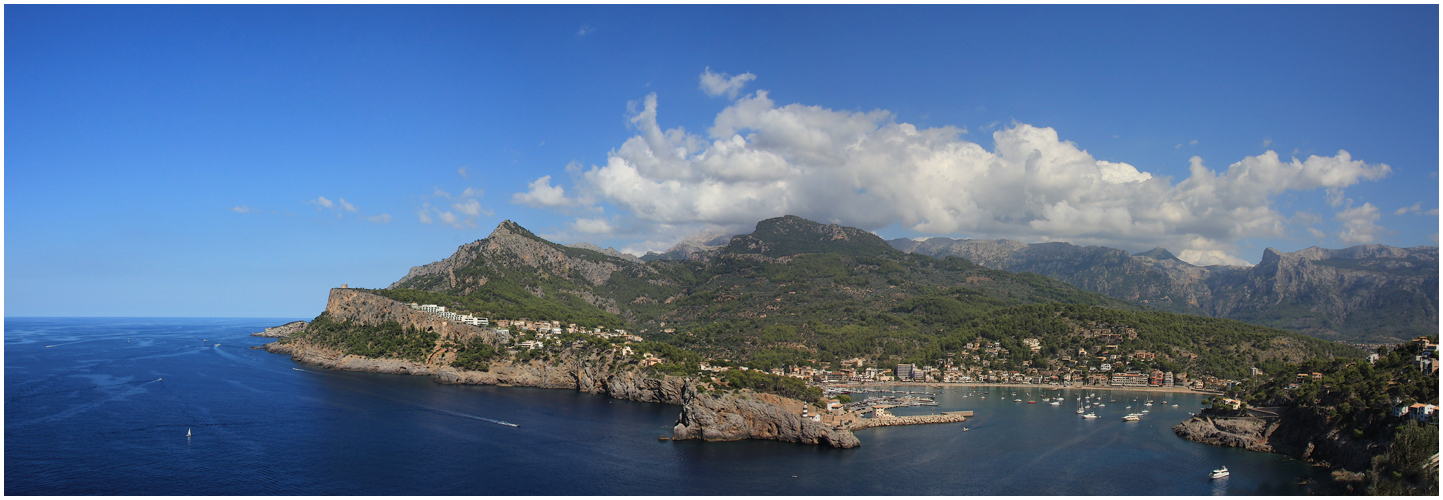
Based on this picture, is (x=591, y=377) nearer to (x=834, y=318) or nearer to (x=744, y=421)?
(x=744, y=421)

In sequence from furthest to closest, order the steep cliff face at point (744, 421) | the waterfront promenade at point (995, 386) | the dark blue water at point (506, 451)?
the waterfront promenade at point (995, 386) → the steep cliff face at point (744, 421) → the dark blue water at point (506, 451)

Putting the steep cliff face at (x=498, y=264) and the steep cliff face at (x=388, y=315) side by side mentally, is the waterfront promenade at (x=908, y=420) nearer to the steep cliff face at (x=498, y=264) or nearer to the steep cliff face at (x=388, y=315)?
the steep cliff face at (x=388, y=315)

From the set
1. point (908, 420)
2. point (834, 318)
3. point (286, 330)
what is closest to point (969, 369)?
point (834, 318)

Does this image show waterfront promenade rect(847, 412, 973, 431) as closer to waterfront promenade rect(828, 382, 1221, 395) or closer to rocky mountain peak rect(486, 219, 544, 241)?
waterfront promenade rect(828, 382, 1221, 395)

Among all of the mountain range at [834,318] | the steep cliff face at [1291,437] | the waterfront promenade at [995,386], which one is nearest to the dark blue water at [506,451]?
the steep cliff face at [1291,437]

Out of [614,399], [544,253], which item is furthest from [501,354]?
[544,253]

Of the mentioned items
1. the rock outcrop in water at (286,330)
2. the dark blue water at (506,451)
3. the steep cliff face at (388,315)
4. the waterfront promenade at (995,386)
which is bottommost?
the dark blue water at (506,451)
